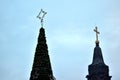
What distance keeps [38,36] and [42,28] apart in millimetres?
1555

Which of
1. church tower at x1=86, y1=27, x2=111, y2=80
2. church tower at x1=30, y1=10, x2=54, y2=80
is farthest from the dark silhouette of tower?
church tower at x1=86, y1=27, x2=111, y2=80

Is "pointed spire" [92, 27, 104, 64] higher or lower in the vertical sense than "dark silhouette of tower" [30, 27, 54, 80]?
higher

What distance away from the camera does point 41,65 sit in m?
50.4

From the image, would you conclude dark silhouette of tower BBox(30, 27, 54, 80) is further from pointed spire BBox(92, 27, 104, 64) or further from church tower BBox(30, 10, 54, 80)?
pointed spire BBox(92, 27, 104, 64)

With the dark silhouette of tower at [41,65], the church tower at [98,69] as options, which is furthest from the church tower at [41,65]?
the church tower at [98,69]

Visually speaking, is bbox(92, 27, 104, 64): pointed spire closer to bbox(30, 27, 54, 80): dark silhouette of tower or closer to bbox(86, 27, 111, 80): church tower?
bbox(86, 27, 111, 80): church tower

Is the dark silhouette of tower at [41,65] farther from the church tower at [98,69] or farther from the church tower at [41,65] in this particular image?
the church tower at [98,69]

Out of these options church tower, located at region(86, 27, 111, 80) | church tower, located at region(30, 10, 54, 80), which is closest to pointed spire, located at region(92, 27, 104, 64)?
church tower, located at region(86, 27, 111, 80)

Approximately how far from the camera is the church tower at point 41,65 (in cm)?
4981

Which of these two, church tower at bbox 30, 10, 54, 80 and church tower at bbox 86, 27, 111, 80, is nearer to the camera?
church tower at bbox 30, 10, 54, 80

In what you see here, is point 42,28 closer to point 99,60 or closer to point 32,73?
point 32,73

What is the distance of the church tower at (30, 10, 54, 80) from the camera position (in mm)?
49812

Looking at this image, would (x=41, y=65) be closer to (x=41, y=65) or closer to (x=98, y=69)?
(x=41, y=65)

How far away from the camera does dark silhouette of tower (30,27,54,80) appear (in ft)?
163
